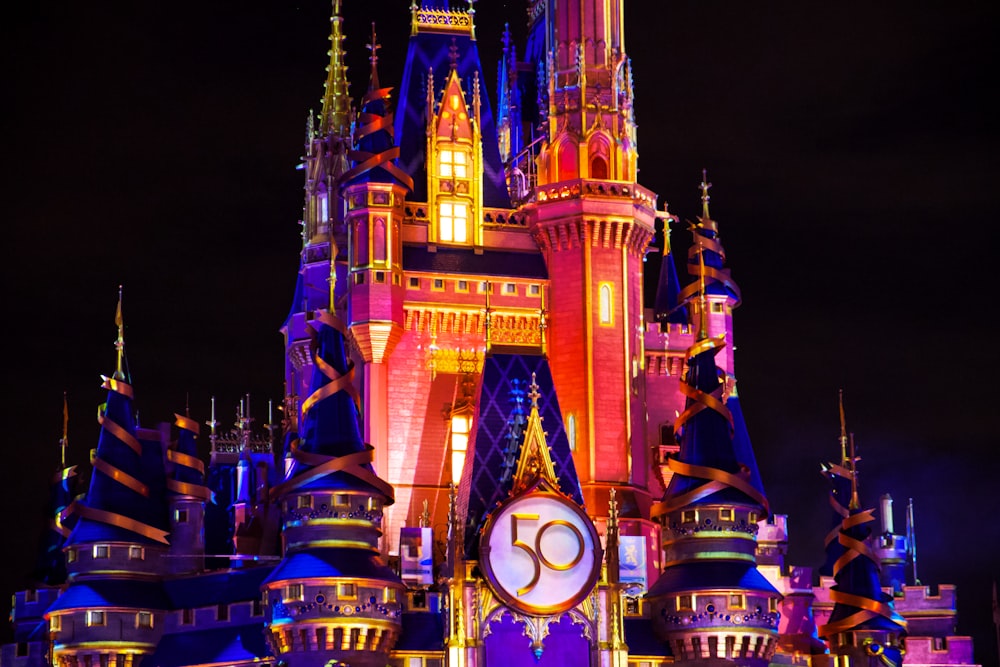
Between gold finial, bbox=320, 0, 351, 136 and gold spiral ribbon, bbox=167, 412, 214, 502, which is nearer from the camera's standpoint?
gold spiral ribbon, bbox=167, 412, 214, 502

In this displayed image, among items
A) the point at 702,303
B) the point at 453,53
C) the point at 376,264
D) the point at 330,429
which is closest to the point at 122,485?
the point at 330,429

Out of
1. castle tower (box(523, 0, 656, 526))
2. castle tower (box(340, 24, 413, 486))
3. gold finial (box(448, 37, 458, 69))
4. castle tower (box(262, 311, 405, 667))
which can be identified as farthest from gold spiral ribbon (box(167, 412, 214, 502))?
gold finial (box(448, 37, 458, 69))

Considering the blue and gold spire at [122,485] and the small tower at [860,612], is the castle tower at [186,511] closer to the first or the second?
the blue and gold spire at [122,485]

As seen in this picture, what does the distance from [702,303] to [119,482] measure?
2116 centimetres

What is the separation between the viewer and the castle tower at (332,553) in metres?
72.2

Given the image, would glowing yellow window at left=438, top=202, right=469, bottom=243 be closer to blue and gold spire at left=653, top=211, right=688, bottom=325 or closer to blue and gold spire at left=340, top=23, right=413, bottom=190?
blue and gold spire at left=340, top=23, right=413, bottom=190

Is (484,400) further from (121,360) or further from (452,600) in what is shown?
(121,360)

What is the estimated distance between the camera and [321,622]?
236 ft

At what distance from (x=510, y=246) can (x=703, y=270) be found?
729cm

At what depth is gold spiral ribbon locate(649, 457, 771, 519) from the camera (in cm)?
7669

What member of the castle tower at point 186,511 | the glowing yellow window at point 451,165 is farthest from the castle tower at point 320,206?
the castle tower at point 186,511

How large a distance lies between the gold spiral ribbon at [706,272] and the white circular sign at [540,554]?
19.2m

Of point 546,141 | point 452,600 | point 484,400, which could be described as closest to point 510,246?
point 546,141

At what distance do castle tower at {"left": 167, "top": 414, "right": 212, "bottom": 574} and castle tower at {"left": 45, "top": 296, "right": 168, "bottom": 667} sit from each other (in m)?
0.49
